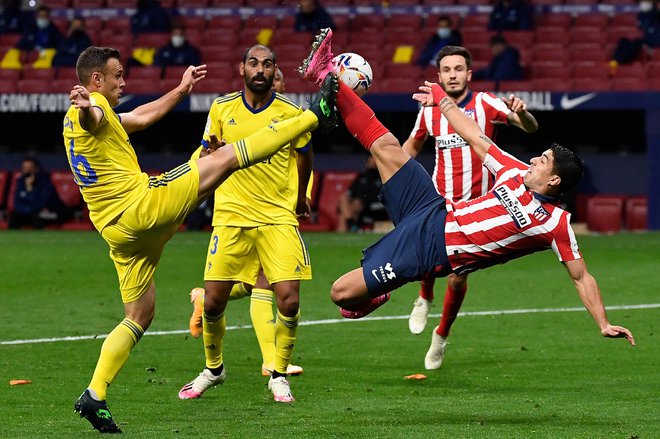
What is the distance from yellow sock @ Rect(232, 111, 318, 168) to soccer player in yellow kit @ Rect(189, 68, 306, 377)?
1227mm

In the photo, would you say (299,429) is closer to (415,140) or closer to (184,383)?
(184,383)

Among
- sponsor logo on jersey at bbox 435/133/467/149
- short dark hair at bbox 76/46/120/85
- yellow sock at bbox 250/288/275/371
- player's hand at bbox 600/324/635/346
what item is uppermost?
short dark hair at bbox 76/46/120/85

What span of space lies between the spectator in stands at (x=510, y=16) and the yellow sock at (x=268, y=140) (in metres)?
17.4

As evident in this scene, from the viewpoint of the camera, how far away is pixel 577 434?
7242 mm

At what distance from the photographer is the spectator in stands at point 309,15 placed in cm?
2411

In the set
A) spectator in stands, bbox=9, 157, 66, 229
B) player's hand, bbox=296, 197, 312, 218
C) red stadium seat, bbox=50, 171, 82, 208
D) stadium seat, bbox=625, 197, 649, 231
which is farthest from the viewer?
red stadium seat, bbox=50, 171, 82, 208

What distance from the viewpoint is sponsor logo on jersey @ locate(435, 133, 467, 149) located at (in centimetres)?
1030

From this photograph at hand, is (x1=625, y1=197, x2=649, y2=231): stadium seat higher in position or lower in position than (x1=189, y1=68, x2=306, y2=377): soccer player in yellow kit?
lower

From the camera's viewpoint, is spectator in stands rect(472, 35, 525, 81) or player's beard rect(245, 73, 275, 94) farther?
spectator in stands rect(472, 35, 525, 81)

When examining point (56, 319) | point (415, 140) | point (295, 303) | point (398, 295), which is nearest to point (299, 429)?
point (295, 303)

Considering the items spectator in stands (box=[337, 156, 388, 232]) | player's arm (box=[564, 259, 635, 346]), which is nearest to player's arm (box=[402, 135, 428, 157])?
player's arm (box=[564, 259, 635, 346])

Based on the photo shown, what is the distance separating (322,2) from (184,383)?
18159 millimetres

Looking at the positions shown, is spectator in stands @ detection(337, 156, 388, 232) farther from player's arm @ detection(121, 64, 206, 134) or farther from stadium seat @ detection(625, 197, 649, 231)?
player's arm @ detection(121, 64, 206, 134)

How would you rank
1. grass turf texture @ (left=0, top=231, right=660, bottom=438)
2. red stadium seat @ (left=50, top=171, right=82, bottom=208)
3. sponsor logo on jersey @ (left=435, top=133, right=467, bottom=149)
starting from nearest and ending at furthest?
grass turf texture @ (left=0, top=231, right=660, bottom=438), sponsor logo on jersey @ (left=435, top=133, right=467, bottom=149), red stadium seat @ (left=50, top=171, right=82, bottom=208)
